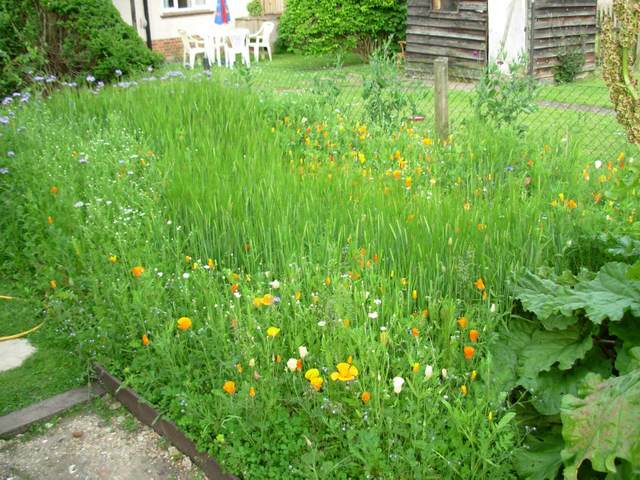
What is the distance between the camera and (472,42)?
1502cm

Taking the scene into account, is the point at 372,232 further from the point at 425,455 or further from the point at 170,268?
the point at 425,455

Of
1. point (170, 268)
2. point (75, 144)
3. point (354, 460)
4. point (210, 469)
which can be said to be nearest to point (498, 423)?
point (354, 460)

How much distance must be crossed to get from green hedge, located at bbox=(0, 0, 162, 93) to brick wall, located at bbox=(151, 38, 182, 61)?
36.9ft

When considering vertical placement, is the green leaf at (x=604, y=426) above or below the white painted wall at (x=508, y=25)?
below

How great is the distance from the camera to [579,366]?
123 inches

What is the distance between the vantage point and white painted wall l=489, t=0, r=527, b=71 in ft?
46.2

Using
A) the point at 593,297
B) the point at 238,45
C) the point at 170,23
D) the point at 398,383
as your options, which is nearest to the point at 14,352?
the point at 398,383

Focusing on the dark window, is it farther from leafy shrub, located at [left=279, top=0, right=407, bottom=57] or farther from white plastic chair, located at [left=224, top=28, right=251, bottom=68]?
white plastic chair, located at [left=224, top=28, right=251, bottom=68]

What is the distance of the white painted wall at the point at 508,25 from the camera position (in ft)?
46.2

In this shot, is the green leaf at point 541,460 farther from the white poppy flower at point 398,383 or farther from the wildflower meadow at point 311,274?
the white poppy flower at point 398,383

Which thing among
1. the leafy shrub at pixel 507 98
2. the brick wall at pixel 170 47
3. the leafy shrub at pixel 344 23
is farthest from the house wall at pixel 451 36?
the leafy shrub at pixel 507 98

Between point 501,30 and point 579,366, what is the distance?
12357 millimetres

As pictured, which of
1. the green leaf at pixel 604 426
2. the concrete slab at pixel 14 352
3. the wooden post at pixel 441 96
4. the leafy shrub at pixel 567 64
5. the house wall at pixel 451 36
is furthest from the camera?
the house wall at pixel 451 36

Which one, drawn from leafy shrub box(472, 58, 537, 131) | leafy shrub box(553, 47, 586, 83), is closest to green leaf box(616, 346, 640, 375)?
leafy shrub box(472, 58, 537, 131)
